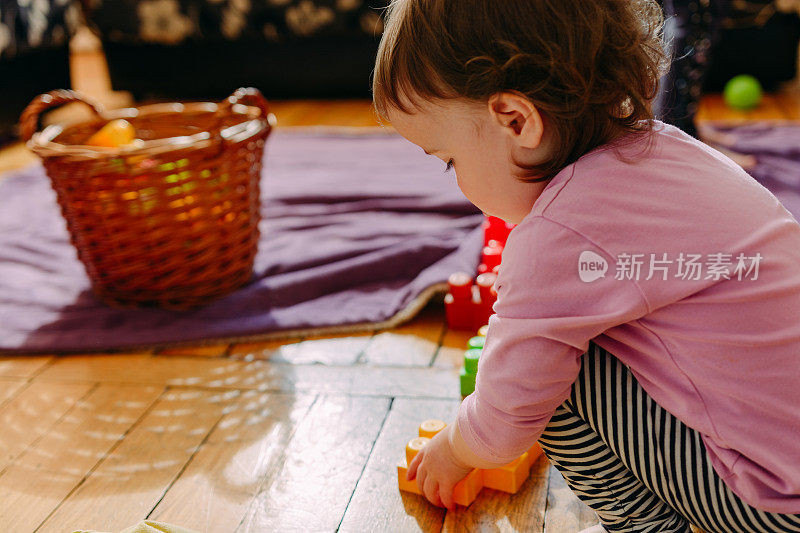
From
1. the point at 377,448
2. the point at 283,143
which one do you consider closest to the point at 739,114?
the point at 283,143

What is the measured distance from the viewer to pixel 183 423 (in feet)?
3.09

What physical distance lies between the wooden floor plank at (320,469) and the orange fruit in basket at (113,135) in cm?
64

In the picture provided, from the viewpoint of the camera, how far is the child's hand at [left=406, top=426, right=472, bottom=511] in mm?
690

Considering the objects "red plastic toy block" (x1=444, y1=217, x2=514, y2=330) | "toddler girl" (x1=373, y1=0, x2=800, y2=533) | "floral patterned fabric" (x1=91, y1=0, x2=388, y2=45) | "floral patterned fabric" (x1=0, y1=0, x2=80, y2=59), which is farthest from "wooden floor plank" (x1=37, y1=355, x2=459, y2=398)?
"floral patterned fabric" (x1=91, y1=0, x2=388, y2=45)

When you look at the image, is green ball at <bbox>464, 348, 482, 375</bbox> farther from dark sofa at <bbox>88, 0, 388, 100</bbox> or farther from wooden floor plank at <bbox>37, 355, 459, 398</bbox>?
dark sofa at <bbox>88, 0, 388, 100</bbox>

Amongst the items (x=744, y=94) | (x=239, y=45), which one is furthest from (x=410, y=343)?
(x=239, y=45)

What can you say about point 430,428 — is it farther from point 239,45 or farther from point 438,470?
point 239,45

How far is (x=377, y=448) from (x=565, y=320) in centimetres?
38

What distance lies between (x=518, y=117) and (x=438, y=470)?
13.0 inches

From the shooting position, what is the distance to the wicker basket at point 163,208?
3.62 ft

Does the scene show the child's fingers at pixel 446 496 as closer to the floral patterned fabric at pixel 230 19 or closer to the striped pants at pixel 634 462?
the striped pants at pixel 634 462

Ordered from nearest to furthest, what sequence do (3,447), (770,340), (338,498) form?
(770,340)
(338,498)
(3,447)

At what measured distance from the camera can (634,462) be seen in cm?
60

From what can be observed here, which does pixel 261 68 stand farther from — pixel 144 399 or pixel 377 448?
pixel 377 448
